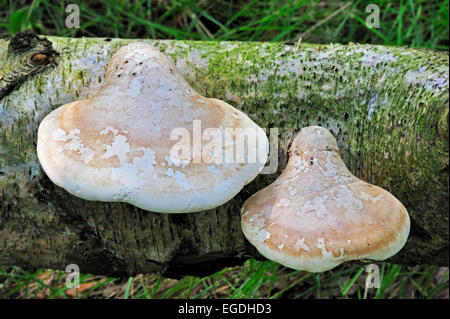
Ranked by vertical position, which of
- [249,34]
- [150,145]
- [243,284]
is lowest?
[243,284]

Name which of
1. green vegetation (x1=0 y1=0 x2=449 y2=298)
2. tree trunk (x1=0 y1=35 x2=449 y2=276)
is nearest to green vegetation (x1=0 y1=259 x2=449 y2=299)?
green vegetation (x1=0 y1=0 x2=449 y2=298)

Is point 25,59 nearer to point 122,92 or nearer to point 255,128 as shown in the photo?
point 122,92

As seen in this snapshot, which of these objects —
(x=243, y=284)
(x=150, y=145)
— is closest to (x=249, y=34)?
(x=243, y=284)

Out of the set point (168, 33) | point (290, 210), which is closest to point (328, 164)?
point (290, 210)

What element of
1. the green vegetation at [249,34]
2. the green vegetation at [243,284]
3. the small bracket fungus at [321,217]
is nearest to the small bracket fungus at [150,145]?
the small bracket fungus at [321,217]

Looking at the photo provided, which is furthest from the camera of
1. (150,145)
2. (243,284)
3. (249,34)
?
(249,34)

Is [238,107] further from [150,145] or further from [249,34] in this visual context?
[249,34]

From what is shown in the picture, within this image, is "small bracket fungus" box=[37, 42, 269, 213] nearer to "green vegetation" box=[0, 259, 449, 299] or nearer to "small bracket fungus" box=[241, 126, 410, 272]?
"small bracket fungus" box=[241, 126, 410, 272]
